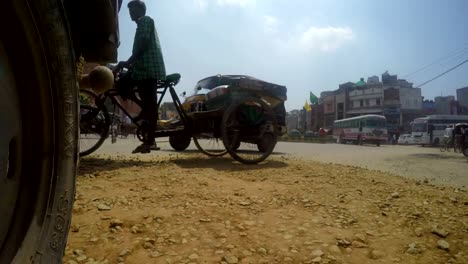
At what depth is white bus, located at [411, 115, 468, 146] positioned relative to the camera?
88.9ft

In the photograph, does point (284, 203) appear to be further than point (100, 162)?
No

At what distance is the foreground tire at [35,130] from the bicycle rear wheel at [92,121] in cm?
351

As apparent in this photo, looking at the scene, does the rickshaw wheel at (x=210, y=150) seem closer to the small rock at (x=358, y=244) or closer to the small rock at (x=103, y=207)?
A: the small rock at (x=103, y=207)

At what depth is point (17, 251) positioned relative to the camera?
92cm

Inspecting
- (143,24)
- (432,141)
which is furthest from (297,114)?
(143,24)

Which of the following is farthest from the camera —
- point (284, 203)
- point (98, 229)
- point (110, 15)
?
point (284, 203)

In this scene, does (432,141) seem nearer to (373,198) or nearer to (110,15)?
(373,198)

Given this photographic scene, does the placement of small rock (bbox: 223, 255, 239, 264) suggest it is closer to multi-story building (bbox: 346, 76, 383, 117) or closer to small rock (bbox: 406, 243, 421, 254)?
small rock (bbox: 406, 243, 421, 254)

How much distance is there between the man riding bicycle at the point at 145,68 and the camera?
4.30 meters

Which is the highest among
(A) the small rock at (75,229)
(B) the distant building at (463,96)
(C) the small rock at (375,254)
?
(B) the distant building at (463,96)

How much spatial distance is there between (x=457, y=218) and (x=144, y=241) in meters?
2.39

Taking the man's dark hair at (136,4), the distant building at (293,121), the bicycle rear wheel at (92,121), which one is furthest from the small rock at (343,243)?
the distant building at (293,121)

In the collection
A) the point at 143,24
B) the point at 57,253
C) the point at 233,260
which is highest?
the point at 143,24

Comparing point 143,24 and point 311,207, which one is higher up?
point 143,24
